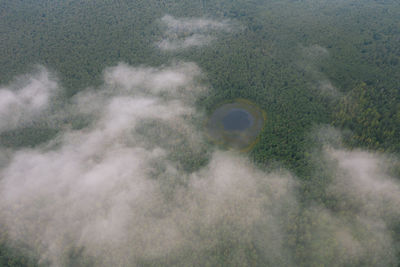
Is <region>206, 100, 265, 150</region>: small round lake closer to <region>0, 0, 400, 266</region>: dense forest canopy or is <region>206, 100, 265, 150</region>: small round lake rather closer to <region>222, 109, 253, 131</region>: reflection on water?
<region>222, 109, 253, 131</region>: reflection on water

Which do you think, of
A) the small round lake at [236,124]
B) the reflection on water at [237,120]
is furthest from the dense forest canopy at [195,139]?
the reflection on water at [237,120]

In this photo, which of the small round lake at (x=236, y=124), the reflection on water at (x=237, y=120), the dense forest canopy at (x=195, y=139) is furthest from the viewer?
the reflection on water at (x=237, y=120)

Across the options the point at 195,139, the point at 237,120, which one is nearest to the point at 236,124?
the point at 237,120

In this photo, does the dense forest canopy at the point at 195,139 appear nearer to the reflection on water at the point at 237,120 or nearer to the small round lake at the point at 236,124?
the small round lake at the point at 236,124

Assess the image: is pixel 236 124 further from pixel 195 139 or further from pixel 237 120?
pixel 195 139

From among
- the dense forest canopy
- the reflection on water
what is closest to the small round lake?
the reflection on water

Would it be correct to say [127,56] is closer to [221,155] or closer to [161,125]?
[161,125]
